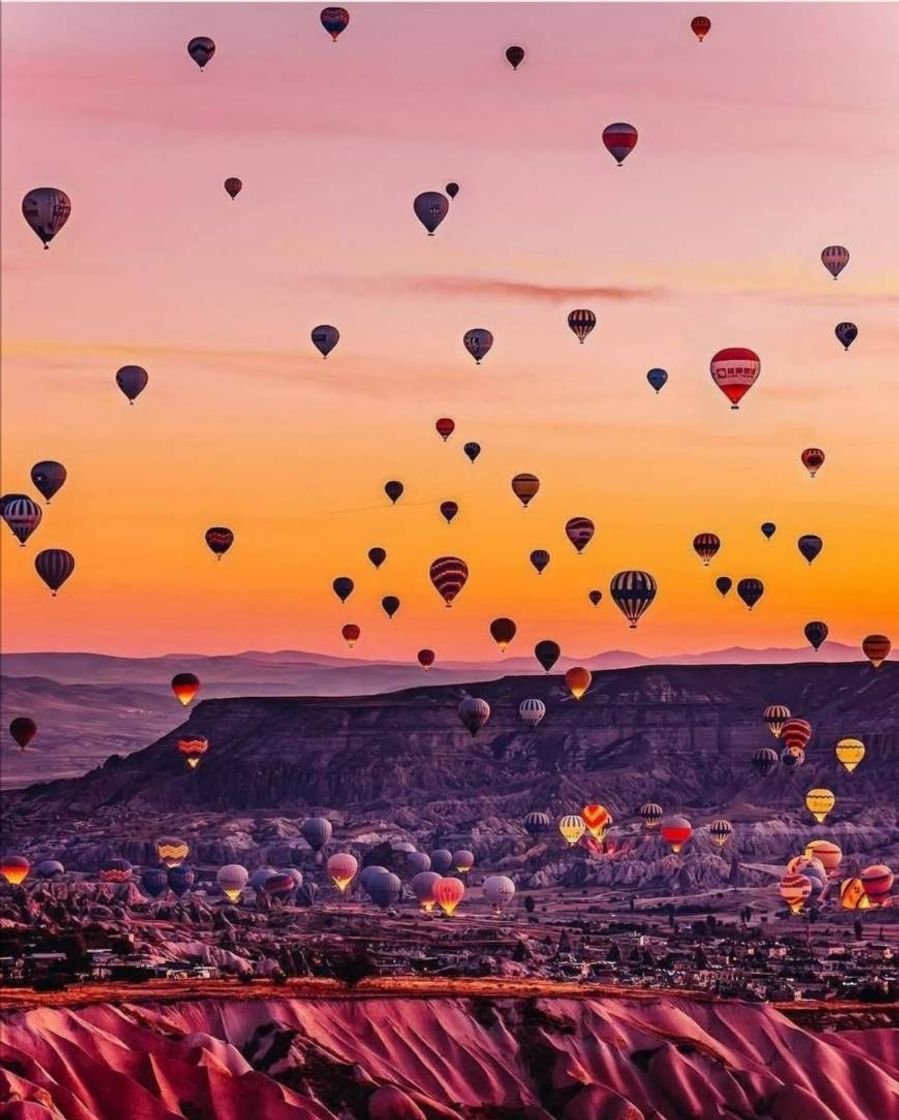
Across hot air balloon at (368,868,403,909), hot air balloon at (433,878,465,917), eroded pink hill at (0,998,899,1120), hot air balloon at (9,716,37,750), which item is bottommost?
eroded pink hill at (0,998,899,1120)

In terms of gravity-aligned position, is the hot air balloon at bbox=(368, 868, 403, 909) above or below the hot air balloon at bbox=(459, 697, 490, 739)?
below

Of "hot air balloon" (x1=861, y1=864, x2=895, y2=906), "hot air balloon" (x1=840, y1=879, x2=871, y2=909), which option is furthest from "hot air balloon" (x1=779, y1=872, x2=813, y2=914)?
"hot air balloon" (x1=861, y1=864, x2=895, y2=906)

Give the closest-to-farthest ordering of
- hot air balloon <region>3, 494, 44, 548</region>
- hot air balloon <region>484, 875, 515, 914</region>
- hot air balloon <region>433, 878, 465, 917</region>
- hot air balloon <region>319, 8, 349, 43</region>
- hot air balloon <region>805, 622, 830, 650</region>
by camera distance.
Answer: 1. hot air balloon <region>319, 8, 349, 43</region>
2. hot air balloon <region>3, 494, 44, 548</region>
3. hot air balloon <region>805, 622, 830, 650</region>
4. hot air balloon <region>433, 878, 465, 917</region>
5. hot air balloon <region>484, 875, 515, 914</region>

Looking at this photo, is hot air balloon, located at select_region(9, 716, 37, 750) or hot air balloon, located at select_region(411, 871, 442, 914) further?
hot air balloon, located at select_region(411, 871, 442, 914)

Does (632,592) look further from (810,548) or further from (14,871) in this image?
(14,871)

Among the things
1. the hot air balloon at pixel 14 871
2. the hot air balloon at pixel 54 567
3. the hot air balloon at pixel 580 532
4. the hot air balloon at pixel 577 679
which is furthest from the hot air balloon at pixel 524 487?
the hot air balloon at pixel 14 871

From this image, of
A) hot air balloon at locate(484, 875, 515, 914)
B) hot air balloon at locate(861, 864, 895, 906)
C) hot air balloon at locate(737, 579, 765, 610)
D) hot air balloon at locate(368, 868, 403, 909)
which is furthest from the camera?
hot air balloon at locate(368, 868, 403, 909)

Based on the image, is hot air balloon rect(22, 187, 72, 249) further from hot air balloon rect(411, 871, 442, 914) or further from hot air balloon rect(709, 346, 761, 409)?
hot air balloon rect(411, 871, 442, 914)
